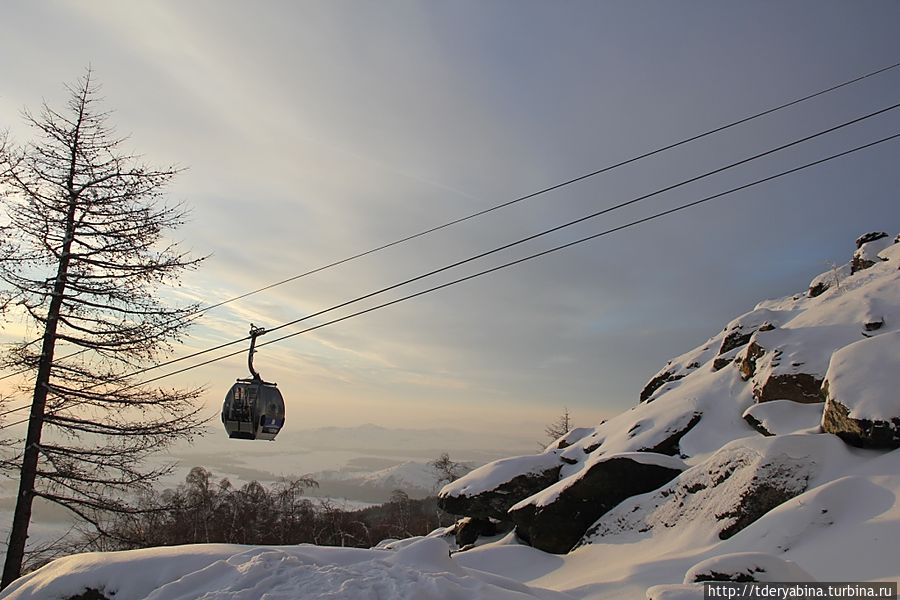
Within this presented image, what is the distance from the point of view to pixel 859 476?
767cm

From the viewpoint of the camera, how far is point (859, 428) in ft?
27.9

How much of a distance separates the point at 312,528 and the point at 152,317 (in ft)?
125

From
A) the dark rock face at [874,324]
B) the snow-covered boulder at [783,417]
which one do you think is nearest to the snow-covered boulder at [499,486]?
the snow-covered boulder at [783,417]

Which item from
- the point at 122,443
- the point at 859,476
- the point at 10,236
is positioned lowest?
the point at 859,476

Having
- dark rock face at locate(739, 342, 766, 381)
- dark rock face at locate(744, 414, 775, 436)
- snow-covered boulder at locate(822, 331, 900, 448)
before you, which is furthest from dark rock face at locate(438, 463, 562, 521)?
snow-covered boulder at locate(822, 331, 900, 448)

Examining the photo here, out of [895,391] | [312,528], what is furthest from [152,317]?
[312,528]

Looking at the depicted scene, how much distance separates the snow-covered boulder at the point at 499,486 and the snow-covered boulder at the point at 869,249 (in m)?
13.5

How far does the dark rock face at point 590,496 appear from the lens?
38.5 feet

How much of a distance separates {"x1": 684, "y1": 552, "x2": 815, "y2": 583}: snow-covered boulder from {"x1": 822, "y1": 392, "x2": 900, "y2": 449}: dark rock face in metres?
4.94

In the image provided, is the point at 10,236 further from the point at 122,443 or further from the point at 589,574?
the point at 589,574

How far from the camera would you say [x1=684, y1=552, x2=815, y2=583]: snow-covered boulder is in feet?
15.4

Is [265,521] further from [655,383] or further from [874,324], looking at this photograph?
[874,324]

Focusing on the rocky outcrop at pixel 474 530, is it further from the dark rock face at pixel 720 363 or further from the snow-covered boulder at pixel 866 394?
the snow-covered boulder at pixel 866 394

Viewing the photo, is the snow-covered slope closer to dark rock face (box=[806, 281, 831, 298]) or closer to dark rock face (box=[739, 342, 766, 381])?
dark rock face (box=[739, 342, 766, 381])
